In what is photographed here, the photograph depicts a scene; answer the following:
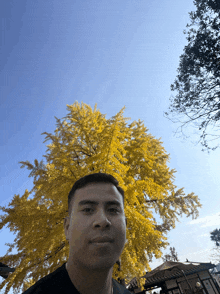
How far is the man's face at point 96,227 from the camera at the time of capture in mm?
813

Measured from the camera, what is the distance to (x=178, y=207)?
7133 mm

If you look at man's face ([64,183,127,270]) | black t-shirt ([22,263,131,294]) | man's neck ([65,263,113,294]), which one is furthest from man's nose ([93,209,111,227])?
black t-shirt ([22,263,131,294])

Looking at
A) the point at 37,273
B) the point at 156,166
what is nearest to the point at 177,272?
the point at 156,166

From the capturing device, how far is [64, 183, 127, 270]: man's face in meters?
0.81

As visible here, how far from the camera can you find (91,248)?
82 cm

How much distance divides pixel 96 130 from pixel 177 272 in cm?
1160

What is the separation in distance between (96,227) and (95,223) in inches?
1.0

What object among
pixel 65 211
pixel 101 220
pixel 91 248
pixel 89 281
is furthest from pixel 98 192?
pixel 65 211

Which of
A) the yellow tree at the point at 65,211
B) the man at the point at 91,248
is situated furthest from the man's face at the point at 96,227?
the yellow tree at the point at 65,211

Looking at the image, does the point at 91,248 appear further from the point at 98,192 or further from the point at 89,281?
the point at 98,192

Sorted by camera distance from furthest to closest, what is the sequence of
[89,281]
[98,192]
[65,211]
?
[65,211] → [98,192] → [89,281]

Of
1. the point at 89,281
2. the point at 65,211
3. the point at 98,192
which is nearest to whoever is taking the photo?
the point at 89,281

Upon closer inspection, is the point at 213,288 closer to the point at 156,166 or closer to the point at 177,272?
the point at 177,272

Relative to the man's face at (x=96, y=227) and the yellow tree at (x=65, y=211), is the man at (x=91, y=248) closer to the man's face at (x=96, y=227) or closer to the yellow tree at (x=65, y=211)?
the man's face at (x=96, y=227)
